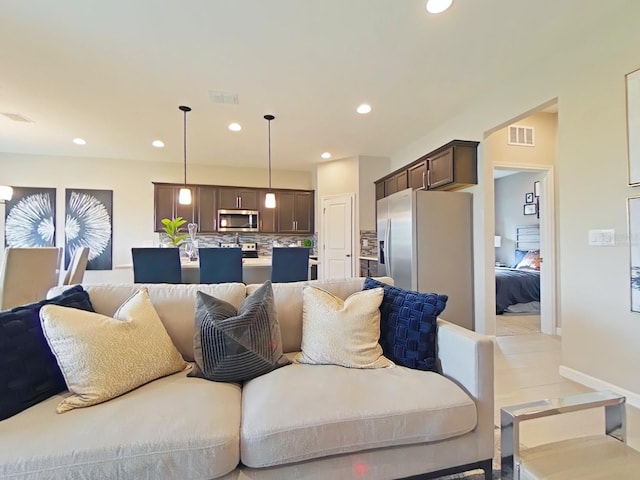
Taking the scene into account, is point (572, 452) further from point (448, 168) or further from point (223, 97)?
point (223, 97)

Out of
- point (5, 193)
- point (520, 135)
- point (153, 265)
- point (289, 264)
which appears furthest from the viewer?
point (5, 193)

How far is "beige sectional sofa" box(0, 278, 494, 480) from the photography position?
3.37 feet

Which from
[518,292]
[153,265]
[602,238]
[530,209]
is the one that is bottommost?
[518,292]

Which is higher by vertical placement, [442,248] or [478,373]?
[442,248]

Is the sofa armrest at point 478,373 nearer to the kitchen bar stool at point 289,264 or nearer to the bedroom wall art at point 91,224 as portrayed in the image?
the kitchen bar stool at point 289,264

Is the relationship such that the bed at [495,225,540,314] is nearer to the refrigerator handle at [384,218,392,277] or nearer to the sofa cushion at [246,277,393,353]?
the refrigerator handle at [384,218,392,277]

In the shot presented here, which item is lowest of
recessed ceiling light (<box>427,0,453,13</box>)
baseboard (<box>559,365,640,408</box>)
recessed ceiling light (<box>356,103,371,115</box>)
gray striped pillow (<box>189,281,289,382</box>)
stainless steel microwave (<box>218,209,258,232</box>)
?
baseboard (<box>559,365,640,408</box>)

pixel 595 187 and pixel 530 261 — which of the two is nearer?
pixel 595 187

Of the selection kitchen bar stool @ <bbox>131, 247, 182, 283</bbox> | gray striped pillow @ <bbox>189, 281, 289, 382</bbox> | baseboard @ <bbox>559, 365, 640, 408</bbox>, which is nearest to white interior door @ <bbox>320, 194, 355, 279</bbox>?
kitchen bar stool @ <bbox>131, 247, 182, 283</bbox>

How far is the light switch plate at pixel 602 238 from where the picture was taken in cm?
225

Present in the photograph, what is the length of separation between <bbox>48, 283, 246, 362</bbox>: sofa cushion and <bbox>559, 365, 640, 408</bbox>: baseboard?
2.72 m

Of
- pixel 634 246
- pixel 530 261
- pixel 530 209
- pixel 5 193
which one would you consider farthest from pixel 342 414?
pixel 5 193

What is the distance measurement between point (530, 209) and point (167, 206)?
23.0 feet

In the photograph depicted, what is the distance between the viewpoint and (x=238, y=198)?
6211 millimetres
